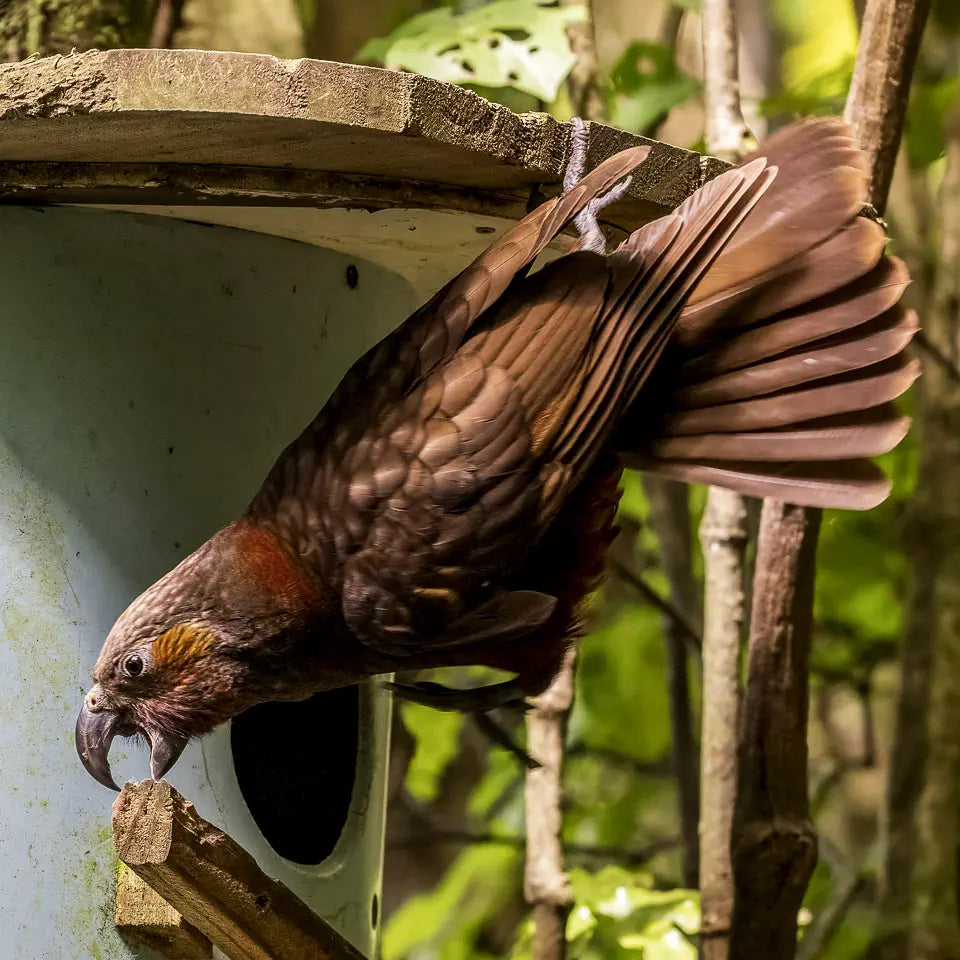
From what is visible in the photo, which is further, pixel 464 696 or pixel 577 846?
pixel 577 846

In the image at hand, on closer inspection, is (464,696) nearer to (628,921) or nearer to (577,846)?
(628,921)

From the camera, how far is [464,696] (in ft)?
4.55

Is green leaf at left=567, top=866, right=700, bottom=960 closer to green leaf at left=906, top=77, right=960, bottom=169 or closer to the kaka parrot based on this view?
the kaka parrot

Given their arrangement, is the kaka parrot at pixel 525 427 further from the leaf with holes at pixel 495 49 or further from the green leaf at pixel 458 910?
the green leaf at pixel 458 910

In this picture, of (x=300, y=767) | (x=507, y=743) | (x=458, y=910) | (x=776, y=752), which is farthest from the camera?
(x=458, y=910)

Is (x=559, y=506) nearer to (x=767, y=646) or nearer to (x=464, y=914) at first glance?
(x=767, y=646)

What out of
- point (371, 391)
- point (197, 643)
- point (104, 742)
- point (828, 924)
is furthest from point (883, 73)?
point (828, 924)

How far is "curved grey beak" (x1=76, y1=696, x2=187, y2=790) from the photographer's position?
1249 mm

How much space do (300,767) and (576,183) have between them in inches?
30.6

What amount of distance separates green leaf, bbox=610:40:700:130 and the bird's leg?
3.06 ft

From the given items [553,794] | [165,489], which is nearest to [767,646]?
[553,794]

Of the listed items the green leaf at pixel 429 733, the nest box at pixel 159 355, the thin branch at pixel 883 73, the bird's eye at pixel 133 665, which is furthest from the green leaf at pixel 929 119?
the bird's eye at pixel 133 665

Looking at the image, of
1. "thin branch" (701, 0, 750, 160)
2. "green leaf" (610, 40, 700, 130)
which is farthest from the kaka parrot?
"green leaf" (610, 40, 700, 130)

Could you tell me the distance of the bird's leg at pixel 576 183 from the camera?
1224 mm
